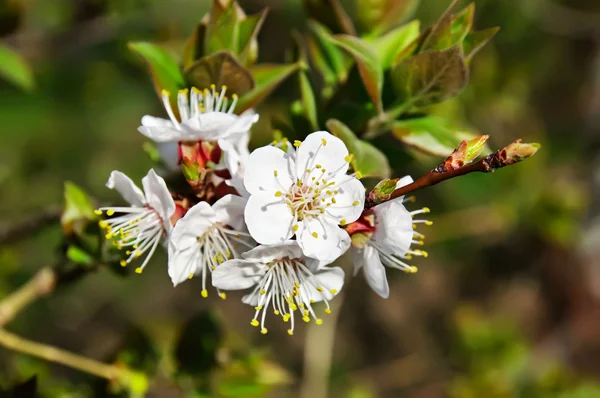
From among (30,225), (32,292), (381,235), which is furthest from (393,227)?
(30,225)

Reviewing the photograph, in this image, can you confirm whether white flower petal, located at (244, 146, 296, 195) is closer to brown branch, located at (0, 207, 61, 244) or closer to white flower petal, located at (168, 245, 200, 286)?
white flower petal, located at (168, 245, 200, 286)

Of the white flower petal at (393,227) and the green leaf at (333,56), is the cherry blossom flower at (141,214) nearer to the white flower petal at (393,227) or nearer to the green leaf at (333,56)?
the white flower petal at (393,227)

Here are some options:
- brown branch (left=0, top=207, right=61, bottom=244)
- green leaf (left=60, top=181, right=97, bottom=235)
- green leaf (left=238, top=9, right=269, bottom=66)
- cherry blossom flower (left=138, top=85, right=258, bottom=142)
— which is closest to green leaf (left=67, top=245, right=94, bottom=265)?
A: green leaf (left=60, top=181, right=97, bottom=235)

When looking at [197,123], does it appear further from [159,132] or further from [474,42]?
[474,42]

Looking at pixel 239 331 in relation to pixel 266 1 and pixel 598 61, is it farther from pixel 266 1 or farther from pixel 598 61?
pixel 598 61

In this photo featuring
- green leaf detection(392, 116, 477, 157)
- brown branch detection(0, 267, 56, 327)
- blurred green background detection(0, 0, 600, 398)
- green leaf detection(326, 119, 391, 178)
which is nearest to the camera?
green leaf detection(326, 119, 391, 178)

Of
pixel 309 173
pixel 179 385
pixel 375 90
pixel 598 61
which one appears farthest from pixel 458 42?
pixel 598 61
